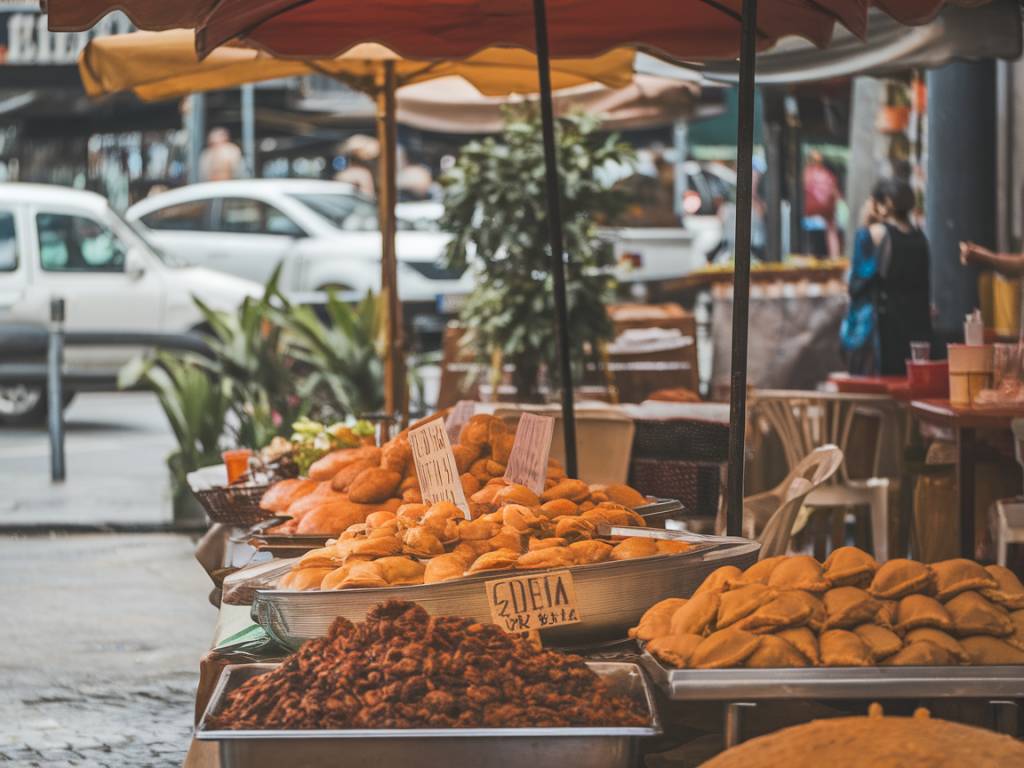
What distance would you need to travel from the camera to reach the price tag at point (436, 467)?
3650mm

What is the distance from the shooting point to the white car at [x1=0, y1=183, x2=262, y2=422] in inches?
558

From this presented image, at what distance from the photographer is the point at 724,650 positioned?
8.55 feet

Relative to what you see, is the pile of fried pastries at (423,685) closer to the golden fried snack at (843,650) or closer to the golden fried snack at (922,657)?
the golden fried snack at (843,650)

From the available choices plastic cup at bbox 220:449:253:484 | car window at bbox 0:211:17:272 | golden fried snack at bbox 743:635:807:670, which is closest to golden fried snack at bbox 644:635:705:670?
golden fried snack at bbox 743:635:807:670

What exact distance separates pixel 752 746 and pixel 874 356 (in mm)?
6850

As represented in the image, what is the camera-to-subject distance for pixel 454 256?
28.3 ft

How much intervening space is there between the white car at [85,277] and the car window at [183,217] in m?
3.11

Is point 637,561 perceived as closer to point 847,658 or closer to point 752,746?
point 847,658

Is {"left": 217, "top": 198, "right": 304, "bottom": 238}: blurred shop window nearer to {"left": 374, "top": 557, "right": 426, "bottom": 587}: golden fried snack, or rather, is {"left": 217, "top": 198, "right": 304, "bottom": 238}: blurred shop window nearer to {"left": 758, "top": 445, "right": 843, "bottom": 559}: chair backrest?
{"left": 758, "top": 445, "right": 843, "bottom": 559}: chair backrest

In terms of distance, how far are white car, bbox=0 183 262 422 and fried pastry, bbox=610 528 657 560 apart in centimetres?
1130

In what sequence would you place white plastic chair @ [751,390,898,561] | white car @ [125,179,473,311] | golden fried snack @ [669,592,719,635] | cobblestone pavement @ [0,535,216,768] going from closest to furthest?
golden fried snack @ [669,592,719,635], cobblestone pavement @ [0,535,216,768], white plastic chair @ [751,390,898,561], white car @ [125,179,473,311]

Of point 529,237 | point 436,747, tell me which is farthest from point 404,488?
point 529,237

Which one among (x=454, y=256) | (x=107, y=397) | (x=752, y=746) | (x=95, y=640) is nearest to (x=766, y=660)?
(x=752, y=746)

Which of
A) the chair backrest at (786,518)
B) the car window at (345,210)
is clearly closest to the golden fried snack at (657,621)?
the chair backrest at (786,518)
